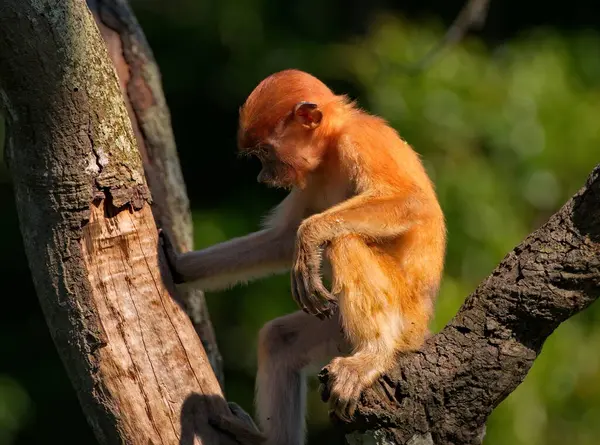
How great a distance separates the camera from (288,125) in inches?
251

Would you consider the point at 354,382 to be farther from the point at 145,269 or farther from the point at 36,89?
the point at 36,89

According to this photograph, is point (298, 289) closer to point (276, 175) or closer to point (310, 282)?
point (310, 282)

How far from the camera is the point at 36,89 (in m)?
4.74

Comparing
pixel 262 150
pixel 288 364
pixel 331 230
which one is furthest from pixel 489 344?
pixel 262 150

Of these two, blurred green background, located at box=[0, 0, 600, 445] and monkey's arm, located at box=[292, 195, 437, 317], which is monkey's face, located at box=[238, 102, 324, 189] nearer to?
monkey's arm, located at box=[292, 195, 437, 317]

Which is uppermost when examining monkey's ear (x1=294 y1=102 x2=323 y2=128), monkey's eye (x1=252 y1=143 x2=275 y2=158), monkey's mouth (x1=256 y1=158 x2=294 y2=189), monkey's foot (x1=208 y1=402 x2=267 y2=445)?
monkey's ear (x1=294 y1=102 x2=323 y2=128)

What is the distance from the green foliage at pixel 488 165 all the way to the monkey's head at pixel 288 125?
3959mm

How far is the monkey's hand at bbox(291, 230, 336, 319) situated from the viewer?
18.2 ft

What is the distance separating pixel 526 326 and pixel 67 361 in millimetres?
2267

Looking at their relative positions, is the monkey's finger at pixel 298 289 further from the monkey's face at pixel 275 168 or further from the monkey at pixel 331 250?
the monkey's face at pixel 275 168

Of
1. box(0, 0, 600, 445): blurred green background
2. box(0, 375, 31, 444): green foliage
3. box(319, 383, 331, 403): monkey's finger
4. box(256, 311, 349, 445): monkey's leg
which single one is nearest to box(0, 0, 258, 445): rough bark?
box(319, 383, 331, 403): monkey's finger

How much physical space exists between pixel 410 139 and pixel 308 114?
4760mm

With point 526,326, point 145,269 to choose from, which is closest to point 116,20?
point 145,269

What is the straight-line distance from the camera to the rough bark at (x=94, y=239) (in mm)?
4789
